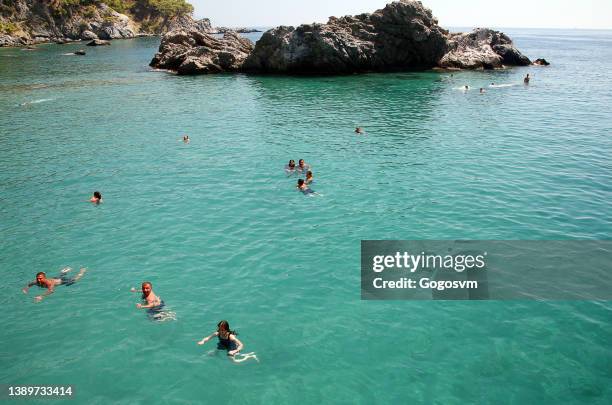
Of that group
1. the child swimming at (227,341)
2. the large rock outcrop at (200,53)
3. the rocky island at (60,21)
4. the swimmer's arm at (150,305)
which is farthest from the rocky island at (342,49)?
the rocky island at (60,21)

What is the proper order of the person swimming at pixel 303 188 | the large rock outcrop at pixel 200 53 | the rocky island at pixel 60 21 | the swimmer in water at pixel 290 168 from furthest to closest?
the rocky island at pixel 60 21, the large rock outcrop at pixel 200 53, the swimmer in water at pixel 290 168, the person swimming at pixel 303 188

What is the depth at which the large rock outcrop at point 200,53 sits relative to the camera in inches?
3049

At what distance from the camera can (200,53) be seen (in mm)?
79250

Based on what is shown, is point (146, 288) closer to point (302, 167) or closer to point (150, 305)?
point (150, 305)

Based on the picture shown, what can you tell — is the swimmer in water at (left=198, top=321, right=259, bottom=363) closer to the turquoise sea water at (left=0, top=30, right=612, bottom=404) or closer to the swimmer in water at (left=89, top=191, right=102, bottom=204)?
the turquoise sea water at (left=0, top=30, right=612, bottom=404)

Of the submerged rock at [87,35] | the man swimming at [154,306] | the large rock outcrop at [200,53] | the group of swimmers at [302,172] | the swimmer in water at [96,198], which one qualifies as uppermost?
the submerged rock at [87,35]

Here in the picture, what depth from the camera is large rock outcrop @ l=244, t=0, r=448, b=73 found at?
73.1m

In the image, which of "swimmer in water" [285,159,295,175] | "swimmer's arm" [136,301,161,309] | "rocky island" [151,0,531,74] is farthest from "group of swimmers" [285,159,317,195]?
"rocky island" [151,0,531,74]

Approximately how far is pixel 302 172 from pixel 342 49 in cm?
5168

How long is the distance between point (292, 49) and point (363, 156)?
48.1 metres

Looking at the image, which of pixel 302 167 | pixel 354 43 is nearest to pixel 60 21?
pixel 354 43

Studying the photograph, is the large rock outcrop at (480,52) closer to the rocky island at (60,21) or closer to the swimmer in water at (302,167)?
the swimmer in water at (302,167)

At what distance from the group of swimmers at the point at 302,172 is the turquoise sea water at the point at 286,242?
873 millimetres

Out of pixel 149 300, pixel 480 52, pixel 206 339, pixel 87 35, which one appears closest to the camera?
pixel 206 339
